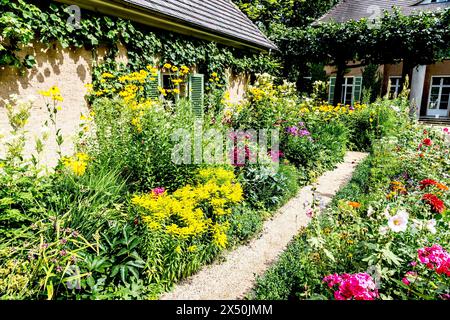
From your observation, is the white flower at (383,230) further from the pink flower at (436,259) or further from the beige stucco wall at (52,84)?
the beige stucco wall at (52,84)

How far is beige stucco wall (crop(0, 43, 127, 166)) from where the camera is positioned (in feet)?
13.9

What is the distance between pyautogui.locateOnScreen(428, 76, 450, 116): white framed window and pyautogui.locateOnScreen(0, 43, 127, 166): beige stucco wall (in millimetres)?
22635

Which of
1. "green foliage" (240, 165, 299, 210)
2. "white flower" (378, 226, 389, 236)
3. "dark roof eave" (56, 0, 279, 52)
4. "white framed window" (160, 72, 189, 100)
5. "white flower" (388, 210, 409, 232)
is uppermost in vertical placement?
"dark roof eave" (56, 0, 279, 52)

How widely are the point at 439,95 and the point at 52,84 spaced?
77.6ft

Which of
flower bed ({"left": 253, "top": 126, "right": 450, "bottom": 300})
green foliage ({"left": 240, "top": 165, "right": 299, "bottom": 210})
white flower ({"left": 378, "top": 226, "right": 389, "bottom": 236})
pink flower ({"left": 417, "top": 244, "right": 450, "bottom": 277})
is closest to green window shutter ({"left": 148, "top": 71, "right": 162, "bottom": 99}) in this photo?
green foliage ({"left": 240, "top": 165, "right": 299, "bottom": 210})

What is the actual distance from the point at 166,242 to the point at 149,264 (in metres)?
0.25

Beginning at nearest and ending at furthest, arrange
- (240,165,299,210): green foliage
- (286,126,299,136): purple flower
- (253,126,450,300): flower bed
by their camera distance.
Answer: (253,126,450,300): flower bed → (240,165,299,210): green foliage → (286,126,299,136): purple flower

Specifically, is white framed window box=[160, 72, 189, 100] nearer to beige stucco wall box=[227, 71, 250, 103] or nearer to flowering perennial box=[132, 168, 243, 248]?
beige stucco wall box=[227, 71, 250, 103]

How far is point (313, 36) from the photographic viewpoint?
1552 centimetres

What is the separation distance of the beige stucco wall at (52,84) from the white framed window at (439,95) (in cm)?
Answer: 2264

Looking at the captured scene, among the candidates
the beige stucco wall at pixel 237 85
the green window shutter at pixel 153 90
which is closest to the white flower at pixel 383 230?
the green window shutter at pixel 153 90

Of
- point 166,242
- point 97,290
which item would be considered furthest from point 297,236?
point 97,290

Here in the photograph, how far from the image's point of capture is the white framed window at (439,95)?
20531 mm

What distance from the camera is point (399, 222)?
2.32 meters
